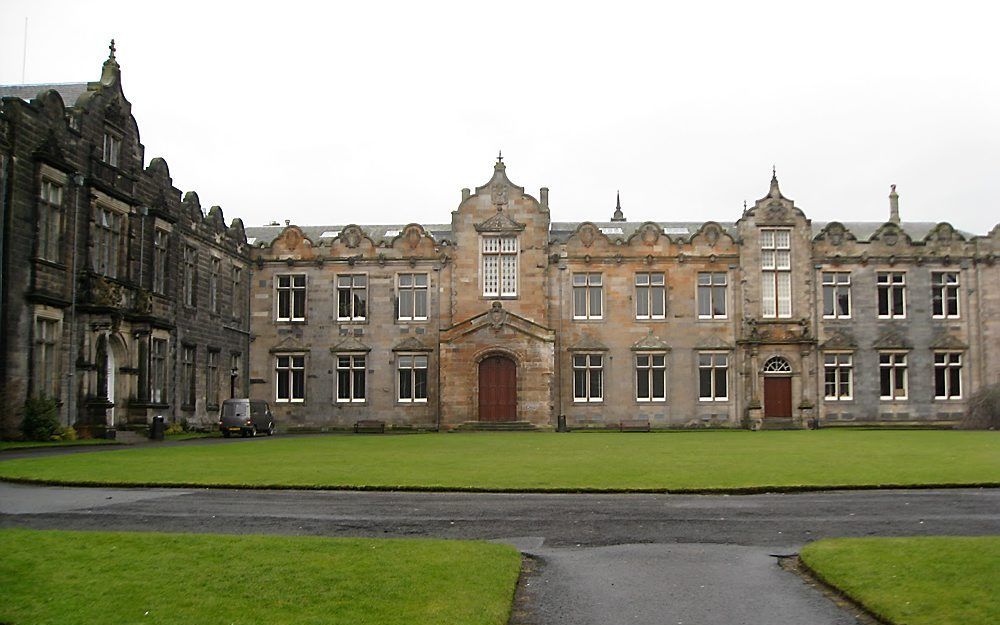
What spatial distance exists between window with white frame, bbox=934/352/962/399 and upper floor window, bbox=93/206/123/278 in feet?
133

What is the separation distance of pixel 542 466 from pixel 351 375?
30033 mm

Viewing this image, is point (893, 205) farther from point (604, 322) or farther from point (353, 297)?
point (353, 297)

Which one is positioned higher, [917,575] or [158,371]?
[158,371]

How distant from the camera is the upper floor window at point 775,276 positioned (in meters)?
52.2

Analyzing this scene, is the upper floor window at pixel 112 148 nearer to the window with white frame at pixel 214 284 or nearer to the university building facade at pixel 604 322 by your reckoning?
the window with white frame at pixel 214 284

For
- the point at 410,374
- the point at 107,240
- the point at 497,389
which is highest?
the point at 107,240

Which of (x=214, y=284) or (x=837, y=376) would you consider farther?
(x=837, y=376)

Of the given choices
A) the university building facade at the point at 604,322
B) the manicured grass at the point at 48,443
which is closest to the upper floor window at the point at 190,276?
the university building facade at the point at 604,322

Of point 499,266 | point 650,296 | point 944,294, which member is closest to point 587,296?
point 650,296

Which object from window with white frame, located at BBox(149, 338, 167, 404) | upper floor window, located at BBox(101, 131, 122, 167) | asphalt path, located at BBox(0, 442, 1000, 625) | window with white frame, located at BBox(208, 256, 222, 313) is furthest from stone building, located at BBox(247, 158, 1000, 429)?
asphalt path, located at BBox(0, 442, 1000, 625)

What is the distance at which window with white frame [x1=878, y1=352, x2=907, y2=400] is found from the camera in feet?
171

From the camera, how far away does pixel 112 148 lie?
1517 inches

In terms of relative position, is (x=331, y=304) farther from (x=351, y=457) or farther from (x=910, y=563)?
(x=910, y=563)

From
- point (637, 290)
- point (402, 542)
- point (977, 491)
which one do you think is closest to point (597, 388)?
point (637, 290)
